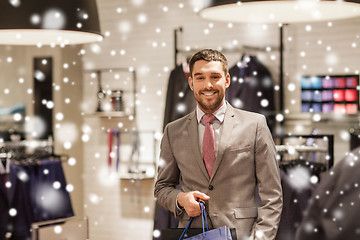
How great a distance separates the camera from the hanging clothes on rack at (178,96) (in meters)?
4.44

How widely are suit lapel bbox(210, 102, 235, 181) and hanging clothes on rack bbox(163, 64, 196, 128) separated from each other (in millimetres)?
2130

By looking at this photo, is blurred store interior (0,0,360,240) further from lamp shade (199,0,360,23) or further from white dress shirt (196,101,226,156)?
white dress shirt (196,101,226,156)

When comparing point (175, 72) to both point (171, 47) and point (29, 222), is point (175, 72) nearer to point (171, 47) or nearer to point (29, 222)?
point (171, 47)

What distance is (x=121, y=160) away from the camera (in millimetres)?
5410

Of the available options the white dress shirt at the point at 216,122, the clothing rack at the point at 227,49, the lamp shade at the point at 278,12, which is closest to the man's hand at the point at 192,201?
the white dress shirt at the point at 216,122

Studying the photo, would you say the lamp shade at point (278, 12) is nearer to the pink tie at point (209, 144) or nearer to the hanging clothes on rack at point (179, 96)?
the pink tie at point (209, 144)

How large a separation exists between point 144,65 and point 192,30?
0.57 meters

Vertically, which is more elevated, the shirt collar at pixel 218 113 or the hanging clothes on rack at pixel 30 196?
the shirt collar at pixel 218 113

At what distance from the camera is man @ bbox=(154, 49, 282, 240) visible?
7.07 ft

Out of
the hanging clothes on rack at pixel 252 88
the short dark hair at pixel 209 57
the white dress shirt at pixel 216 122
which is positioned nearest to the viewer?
the short dark hair at pixel 209 57

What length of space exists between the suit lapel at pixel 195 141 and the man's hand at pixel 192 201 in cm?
14

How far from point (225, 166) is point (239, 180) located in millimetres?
75

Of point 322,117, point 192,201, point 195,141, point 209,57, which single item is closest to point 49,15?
point 209,57

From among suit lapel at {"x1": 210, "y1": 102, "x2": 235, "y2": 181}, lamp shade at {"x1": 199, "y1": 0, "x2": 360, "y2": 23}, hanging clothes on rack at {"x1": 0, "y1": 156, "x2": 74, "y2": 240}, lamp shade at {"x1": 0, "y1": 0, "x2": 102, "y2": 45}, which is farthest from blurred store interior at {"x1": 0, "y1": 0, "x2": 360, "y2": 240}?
lamp shade at {"x1": 0, "y1": 0, "x2": 102, "y2": 45}
